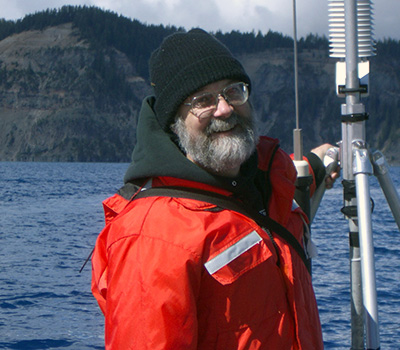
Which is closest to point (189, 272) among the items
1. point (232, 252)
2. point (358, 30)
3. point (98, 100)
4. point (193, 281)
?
point (193, 281)

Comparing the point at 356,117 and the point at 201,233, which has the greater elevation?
the point at 356,117

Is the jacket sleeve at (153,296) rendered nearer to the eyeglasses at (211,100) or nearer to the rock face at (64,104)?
the eyeglasses at (211,100)

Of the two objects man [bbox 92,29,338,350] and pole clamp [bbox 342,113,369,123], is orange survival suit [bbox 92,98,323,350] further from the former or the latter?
pole clamp [bbox 342,113,369,123]

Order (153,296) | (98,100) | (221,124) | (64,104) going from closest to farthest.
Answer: (153,296), (221,124), (64,104), (98,100)

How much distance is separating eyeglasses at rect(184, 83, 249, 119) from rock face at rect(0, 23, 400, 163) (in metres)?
118

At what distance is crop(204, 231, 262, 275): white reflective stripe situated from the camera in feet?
6.41

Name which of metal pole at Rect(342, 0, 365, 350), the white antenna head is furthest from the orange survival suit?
the white antenna head

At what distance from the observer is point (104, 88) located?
126 metres

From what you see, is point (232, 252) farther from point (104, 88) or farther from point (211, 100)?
point (104, 88)

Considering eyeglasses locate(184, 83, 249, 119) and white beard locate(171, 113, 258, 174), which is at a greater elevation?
eyeglasses locate(184, 83, 249, 119)

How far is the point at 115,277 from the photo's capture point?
6.37 ft

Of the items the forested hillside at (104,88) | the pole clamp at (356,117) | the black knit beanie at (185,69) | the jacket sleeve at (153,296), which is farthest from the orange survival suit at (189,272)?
the forested hillside at (104,88)

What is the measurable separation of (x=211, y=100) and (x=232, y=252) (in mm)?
555

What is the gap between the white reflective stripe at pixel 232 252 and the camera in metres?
1.96
